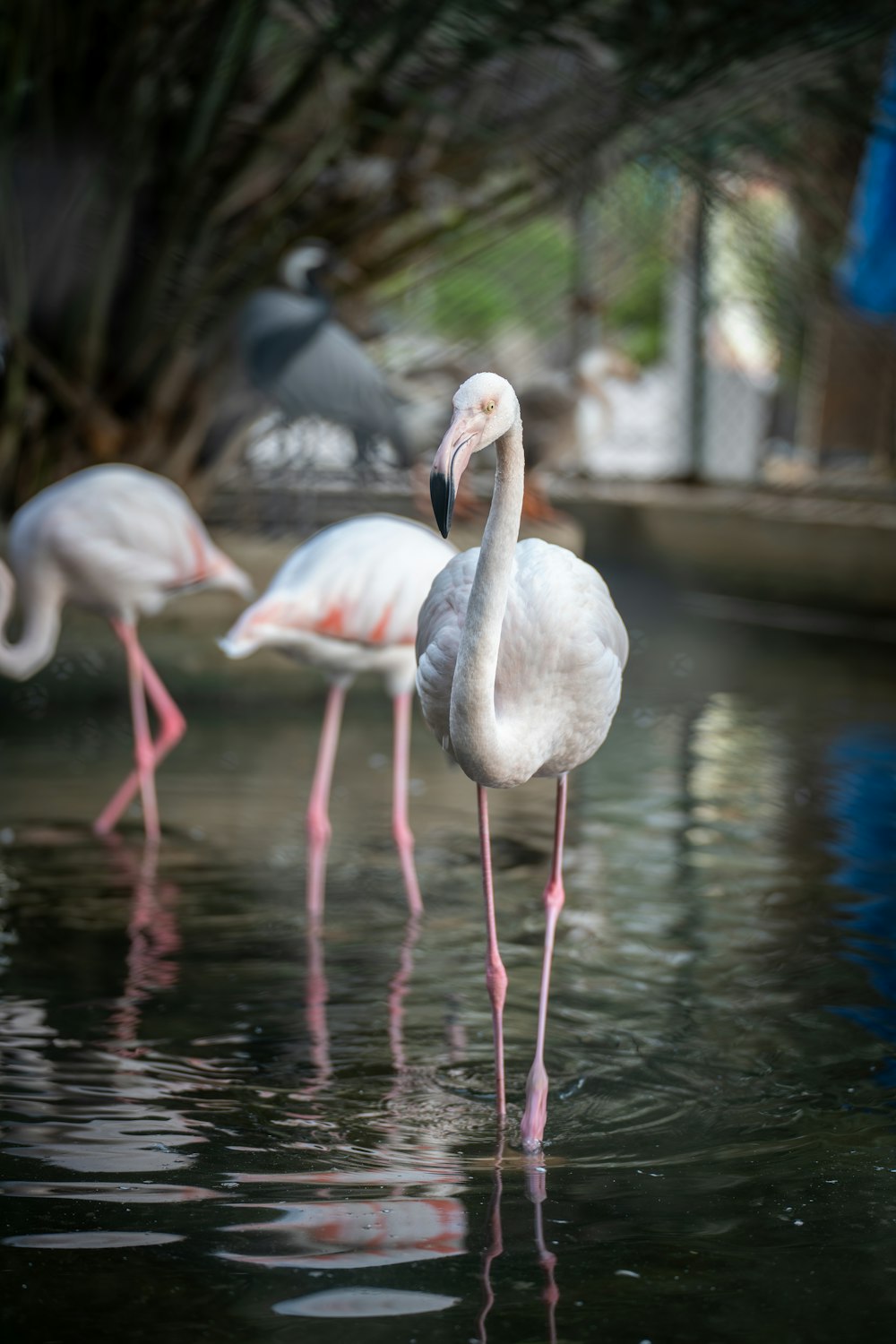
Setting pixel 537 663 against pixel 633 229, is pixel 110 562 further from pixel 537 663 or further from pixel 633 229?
pixel 633 229

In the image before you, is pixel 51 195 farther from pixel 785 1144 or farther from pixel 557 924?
pixel 785 1144

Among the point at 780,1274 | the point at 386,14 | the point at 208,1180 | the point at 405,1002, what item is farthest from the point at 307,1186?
the point at 386,14

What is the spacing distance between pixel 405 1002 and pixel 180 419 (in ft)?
17.0

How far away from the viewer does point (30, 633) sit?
17.6ft

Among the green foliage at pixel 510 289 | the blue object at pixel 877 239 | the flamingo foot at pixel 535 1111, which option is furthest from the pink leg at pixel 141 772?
the green foliage at pixel 510 289

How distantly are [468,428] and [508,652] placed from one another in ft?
1.63

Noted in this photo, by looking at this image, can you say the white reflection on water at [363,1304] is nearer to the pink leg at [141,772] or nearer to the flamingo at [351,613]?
the flamingo at [351,613]

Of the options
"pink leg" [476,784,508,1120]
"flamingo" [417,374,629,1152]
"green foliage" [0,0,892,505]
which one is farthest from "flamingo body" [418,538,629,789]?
"green foliage" [0,0,892,505]

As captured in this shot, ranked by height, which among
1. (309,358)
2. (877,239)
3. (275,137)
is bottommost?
(309,358)

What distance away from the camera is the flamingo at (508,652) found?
104 inches

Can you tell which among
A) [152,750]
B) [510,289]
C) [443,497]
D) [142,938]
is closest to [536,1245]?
[443,497]

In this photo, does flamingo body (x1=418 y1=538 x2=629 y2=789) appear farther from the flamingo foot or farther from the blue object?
the blue object

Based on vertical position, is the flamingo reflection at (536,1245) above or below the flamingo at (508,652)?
below

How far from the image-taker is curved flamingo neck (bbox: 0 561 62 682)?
5195 millimetres
